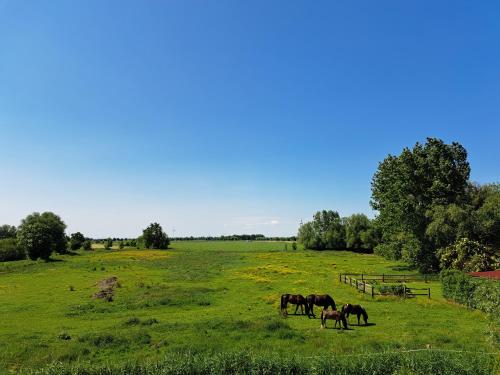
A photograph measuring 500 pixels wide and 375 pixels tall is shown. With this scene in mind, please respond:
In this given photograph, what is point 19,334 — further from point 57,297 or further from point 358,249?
point 358,249

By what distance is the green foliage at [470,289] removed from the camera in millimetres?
25434

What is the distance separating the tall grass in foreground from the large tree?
136 ft

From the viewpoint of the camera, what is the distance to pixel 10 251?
297 feet

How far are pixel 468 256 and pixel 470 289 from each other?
63.3ft

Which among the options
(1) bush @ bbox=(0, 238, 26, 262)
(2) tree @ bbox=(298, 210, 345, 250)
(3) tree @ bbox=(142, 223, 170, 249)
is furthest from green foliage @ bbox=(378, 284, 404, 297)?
(3) tree @ bbox=(142, 223, 170, 249)

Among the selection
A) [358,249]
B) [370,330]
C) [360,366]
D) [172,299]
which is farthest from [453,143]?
[358,249]

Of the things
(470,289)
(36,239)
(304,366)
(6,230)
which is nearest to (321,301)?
(470,289)

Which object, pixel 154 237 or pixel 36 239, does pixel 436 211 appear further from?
pixel 154 237

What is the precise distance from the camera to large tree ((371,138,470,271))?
53.9 meters

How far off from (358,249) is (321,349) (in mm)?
120200

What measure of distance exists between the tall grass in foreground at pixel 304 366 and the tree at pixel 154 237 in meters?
140

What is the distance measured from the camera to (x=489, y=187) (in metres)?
61.1

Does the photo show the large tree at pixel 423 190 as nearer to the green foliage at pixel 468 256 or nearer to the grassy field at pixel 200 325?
the green foliage at pixel 468 256

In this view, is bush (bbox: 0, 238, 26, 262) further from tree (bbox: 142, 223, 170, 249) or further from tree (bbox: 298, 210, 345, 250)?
tree (bbox: 298, 210, 345, 250)
